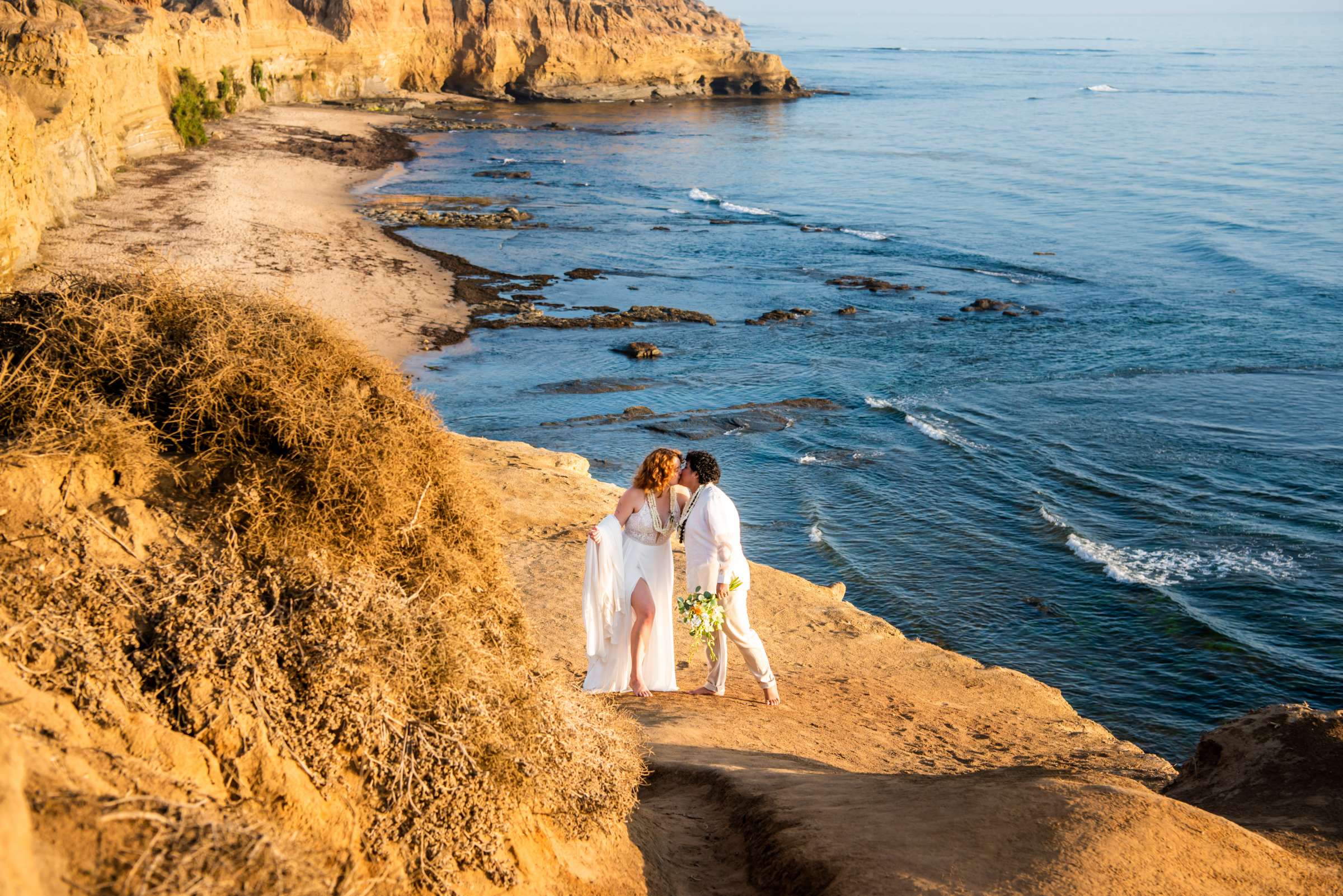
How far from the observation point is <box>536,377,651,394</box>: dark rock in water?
23.3 metres

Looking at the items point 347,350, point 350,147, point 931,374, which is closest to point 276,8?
point 350,147

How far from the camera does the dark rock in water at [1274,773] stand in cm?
666

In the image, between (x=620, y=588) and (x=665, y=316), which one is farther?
(x=665, y=316)

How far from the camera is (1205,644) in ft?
43.7

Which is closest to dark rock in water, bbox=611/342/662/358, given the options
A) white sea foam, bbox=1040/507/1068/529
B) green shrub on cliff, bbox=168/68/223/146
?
white sea foam, bbox=1040/507/1068/529

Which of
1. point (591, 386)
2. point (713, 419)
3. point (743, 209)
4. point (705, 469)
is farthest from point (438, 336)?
point (743, 209)

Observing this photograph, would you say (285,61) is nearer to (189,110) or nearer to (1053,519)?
(189,110)

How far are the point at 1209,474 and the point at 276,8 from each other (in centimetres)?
6109

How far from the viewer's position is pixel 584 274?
33.7 meters

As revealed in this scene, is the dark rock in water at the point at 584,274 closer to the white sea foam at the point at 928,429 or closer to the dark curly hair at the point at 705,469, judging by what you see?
the white sea foam at the point at 928,429

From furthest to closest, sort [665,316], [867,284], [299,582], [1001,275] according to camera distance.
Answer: [1001,275] < [867,284] < [665,316] < [299,582]

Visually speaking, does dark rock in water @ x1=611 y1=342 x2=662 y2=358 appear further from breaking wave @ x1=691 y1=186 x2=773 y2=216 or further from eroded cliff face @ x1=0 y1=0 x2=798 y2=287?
breaking wave @ x1=691 y1=186 x2=773 y2=216

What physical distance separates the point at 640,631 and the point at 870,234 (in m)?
35.4

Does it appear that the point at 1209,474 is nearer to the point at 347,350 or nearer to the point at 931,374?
the point at 931,374
